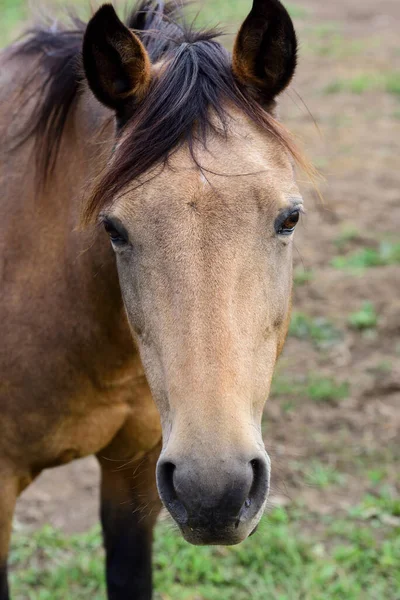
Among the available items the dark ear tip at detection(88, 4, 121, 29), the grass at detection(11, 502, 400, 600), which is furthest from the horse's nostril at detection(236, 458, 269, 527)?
the grass at detection(11, 502, 400, 600)

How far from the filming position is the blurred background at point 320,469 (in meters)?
3.83

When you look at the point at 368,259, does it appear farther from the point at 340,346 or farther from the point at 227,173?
the point at 227,173

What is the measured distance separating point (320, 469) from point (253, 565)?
82cm

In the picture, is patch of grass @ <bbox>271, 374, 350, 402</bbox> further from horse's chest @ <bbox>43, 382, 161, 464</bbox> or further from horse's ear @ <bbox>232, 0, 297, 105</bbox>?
horse's ear @ <bbox>232, 0, 297, 105</bbox>

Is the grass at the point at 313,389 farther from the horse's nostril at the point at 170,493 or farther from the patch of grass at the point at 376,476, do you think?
the horse's nostril at the point at 170,493

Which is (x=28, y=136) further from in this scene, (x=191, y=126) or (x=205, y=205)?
(x=205, y=205)

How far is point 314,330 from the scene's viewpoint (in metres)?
5.77

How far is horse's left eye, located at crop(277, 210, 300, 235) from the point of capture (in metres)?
2.24

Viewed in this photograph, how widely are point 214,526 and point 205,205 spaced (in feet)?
2.64

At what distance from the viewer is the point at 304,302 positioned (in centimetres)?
611

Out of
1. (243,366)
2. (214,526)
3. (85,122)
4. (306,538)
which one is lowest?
(306,538)

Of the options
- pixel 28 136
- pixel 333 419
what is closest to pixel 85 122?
pixel 28 136

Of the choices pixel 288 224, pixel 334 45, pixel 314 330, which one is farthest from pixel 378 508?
pixel 334 45

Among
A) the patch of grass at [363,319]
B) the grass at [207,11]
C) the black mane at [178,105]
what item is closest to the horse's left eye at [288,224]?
the black mane at [178,105]
